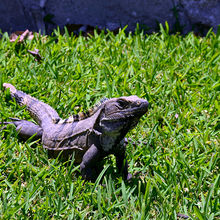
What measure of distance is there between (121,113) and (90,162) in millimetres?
516

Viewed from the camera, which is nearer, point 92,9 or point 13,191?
point 13,191

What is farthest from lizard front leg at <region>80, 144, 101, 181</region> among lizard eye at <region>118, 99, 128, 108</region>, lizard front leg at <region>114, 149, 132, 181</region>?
lizard eye at <region>118, 99, 128, 108</region>

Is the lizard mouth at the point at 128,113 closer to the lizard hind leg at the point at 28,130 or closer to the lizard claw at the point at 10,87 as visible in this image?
the lizard hind leg at the point at 28,130

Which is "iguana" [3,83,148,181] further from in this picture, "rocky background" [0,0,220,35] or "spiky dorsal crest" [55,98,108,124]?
"rocky background" [0,0,220,35]

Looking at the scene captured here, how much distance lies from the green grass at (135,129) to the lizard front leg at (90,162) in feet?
0.25

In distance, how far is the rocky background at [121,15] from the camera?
6195 mm

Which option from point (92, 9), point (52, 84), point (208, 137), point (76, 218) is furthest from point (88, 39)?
point (76, 218)

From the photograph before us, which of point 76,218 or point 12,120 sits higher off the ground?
point 12,120

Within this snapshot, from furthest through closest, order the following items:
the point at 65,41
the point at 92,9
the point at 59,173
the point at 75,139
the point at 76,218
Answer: the point at 92,9
the point at 65,41
the point at 75,139
the point at 59,173
the point at 76,218

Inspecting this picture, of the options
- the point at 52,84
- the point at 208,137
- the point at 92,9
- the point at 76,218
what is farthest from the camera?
the point at 92,9

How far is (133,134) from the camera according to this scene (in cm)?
410

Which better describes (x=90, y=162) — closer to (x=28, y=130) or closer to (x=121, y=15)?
(x=28, y=130)

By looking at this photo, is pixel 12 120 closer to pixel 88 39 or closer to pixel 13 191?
pixel 13 191

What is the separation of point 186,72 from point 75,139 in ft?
6.68
